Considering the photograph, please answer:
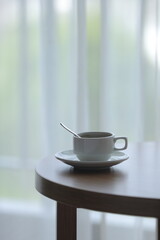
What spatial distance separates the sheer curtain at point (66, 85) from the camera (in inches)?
72.1

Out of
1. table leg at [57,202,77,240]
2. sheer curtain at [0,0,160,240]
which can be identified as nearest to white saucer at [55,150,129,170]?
table leg at [57,202,77,240]

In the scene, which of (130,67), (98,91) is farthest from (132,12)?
(98,91)

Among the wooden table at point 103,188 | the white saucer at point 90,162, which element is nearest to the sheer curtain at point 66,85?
the wooden table at point 103,188

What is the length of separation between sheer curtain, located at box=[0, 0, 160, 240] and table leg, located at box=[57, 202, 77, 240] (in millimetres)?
827

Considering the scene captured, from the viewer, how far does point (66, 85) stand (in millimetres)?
1946

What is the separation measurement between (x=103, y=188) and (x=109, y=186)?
0.07 ft

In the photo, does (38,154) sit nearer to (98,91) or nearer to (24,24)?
(98,91)

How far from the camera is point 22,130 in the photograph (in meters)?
2.01

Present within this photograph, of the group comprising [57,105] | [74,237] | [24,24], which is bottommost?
[74,237]

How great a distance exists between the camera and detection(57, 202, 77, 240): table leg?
3.39ft

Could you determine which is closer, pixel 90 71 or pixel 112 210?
pixel 112 210

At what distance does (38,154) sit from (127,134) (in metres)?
0.43

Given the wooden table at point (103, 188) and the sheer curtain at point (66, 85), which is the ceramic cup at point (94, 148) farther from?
the sheer curtain at point (66, 85)

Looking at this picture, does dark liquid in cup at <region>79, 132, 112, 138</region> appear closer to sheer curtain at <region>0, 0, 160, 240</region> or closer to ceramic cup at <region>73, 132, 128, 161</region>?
ceramic cup at <region>73, 132, 128, 161</region>
